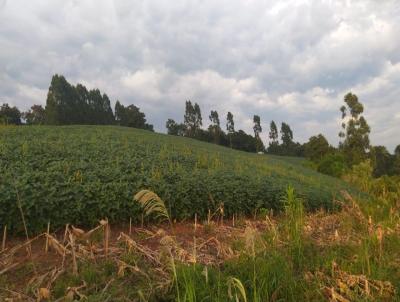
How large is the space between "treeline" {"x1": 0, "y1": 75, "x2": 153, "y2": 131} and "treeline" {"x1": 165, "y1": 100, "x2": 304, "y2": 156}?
6498 mm

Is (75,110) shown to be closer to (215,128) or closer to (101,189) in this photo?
(215,128)

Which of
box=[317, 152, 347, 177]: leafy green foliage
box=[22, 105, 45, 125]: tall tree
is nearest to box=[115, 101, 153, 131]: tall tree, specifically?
box=[22, 105, 45, 125]: tall tree

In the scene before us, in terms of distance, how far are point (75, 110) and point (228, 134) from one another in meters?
24.6

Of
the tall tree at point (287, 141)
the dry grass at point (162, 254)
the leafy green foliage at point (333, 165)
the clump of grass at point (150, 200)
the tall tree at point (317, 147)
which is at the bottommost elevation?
the dry grass at point (162, 254)

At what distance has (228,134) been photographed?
71.5 metres

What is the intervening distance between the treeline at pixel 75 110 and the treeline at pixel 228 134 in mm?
6498

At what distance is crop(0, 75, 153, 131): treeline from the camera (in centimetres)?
5600

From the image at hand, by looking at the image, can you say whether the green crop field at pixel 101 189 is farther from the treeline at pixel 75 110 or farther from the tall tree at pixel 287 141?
the tall tree at pixel 287 141

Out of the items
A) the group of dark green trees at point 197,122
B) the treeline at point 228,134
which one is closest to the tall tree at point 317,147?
the group of dark green trees at point 197,122

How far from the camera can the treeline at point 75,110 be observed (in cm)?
5600

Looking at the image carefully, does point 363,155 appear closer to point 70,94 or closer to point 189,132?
point 189,132

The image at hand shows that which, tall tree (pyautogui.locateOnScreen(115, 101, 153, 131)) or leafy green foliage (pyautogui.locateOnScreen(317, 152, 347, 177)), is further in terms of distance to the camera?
tall tree (pyautogui.locateOnScreen(115, 101, 153, 131))

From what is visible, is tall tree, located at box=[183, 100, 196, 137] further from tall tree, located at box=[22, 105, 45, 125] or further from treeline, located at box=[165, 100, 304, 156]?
tall tree, located at box=[22, 105, 45, 125]

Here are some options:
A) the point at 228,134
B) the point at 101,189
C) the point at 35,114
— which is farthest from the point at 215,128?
the point at 101,189
